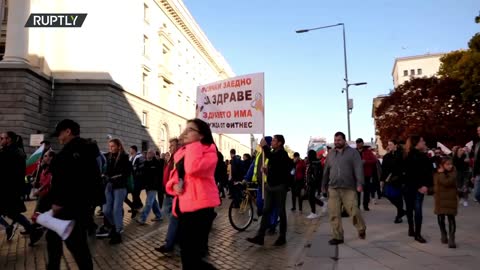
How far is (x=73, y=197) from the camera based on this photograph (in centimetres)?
404

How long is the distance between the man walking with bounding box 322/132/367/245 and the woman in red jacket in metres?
3.58

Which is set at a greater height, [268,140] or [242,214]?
[268,140]

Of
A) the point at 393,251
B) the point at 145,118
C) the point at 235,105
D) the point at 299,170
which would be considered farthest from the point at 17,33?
the point at 393,251

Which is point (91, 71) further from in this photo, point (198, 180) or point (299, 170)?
point (198, 180)

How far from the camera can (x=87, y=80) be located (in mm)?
30625

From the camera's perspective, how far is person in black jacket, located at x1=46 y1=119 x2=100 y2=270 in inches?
158

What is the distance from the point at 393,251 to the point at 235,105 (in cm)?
421

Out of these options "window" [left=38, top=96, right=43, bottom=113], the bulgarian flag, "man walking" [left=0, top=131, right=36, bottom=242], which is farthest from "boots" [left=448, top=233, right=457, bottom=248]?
"window" [left=38, top=96, right=43, bottom=113]

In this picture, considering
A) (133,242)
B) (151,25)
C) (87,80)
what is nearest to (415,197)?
(133,242)

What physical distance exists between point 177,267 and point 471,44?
29216 mm

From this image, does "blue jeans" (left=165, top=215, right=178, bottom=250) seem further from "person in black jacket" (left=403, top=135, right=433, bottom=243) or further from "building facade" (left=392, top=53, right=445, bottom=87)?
"building facade" (left=392, top=53, right=445, bottom=87)

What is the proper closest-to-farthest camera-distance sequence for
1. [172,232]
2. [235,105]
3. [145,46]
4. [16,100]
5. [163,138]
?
[172,232] → [235,105] → [16,100] → [145,46] → [163,138]

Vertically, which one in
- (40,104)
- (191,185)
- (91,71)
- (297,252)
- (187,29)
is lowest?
(297,252)

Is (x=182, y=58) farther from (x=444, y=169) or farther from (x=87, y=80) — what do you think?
(x=444, y=169)
